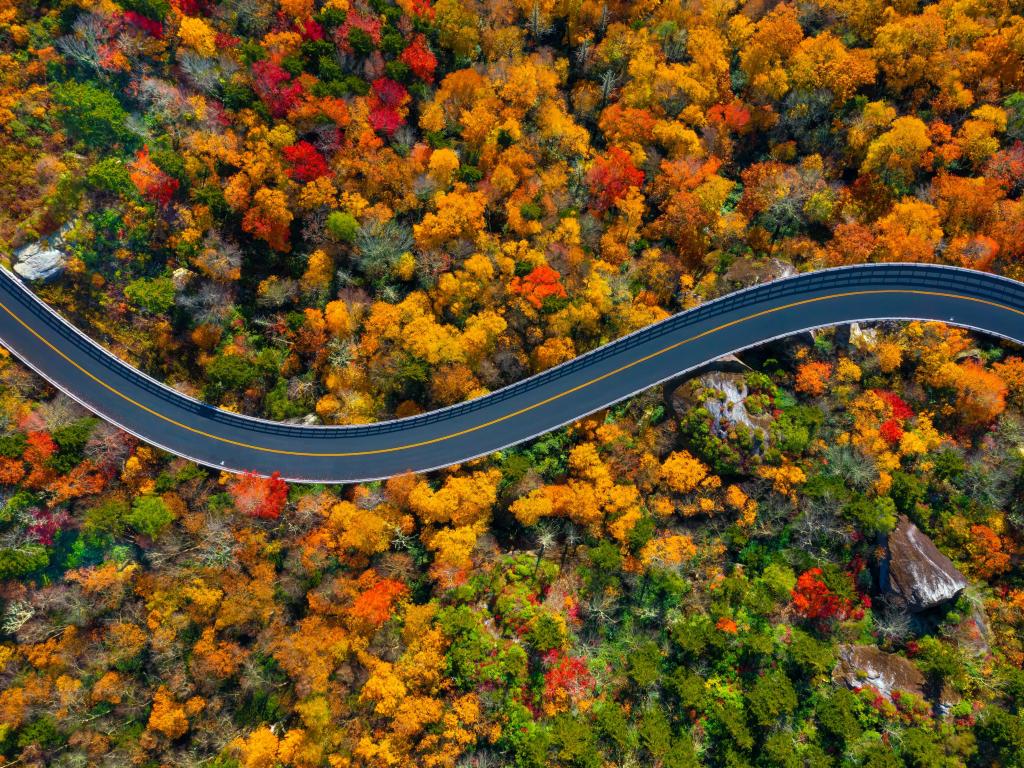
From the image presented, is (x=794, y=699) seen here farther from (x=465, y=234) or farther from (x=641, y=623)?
(x=465, y=234)

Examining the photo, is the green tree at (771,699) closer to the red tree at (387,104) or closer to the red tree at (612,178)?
the red tree at (612,178)

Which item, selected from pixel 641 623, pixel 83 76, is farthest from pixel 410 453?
pixel 83 76

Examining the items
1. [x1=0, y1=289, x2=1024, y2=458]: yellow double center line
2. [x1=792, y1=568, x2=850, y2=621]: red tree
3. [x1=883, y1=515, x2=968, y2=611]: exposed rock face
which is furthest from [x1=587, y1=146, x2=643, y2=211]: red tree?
[x1=883, y1=515, x2=968, y2=611]: exposed rock face

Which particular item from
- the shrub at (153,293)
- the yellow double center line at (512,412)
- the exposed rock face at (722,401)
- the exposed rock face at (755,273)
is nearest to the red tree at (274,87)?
the shrub at (153,293)

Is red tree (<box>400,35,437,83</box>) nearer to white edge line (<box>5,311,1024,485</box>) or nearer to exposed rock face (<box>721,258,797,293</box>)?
exposed rock face (<box>721,258,797,293</box>)

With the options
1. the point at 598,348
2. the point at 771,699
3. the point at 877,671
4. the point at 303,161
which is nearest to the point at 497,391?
the point at 598,348

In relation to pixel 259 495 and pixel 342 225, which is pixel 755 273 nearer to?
pixel 342 225

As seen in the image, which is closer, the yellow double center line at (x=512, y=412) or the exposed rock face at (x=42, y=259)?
the exposed rock face at (x=42, y=259)
